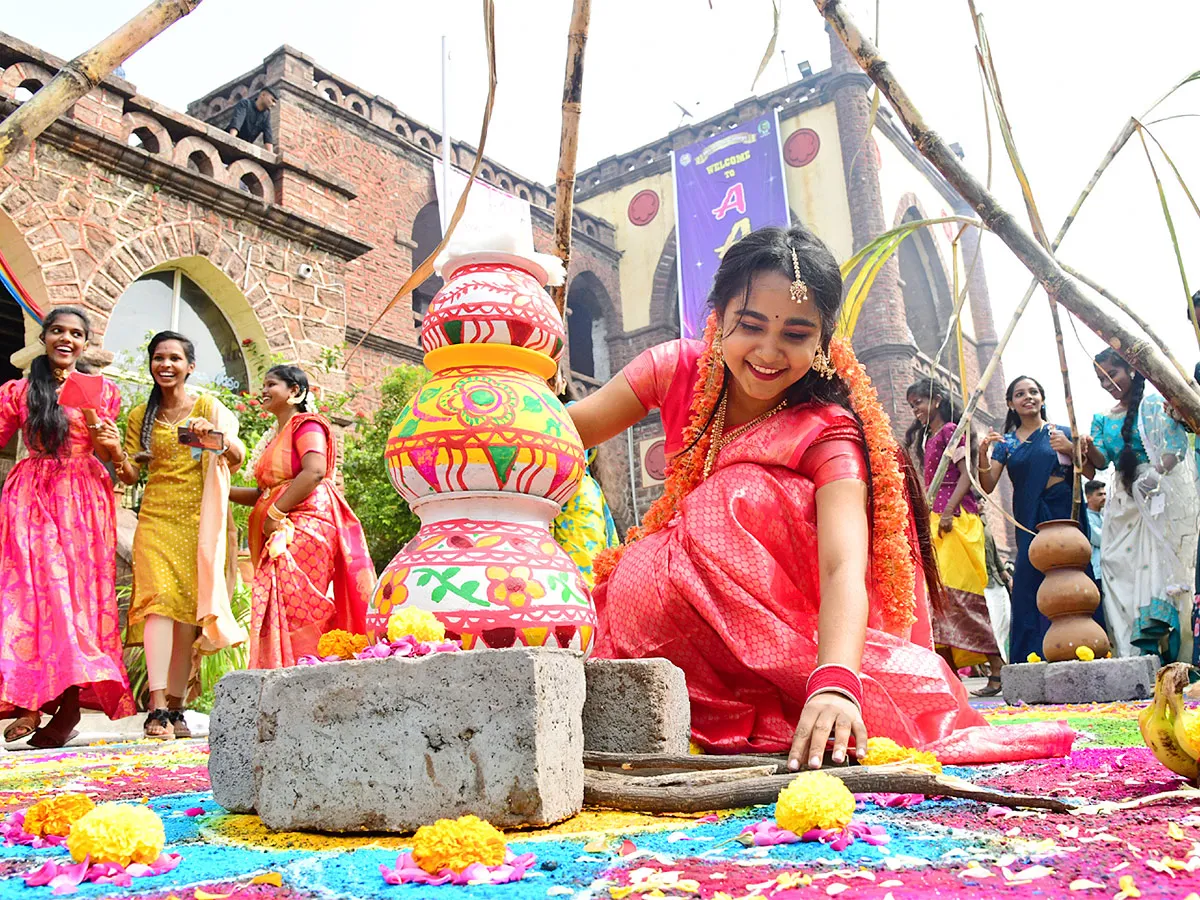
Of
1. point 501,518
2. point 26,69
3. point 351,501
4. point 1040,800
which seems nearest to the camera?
point 1040,800

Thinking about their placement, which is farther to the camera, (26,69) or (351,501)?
(351,501)

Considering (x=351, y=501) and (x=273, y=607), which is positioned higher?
(x=351, y=501)

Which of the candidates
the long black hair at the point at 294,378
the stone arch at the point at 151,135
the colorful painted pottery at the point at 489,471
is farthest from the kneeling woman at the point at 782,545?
the stone arch at the point at 151,135

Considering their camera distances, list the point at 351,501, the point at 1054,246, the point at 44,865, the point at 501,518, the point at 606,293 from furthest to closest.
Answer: the point at 606,293 → the point at 351,501 → the point at 501,518 → the point at 44,865 → the point at 1054,246

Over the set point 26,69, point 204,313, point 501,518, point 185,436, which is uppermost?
point 26,69

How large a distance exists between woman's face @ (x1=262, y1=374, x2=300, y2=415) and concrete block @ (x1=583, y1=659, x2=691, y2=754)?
288cm

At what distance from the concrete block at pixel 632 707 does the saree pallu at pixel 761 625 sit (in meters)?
0.28

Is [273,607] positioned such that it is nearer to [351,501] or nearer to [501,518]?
[501,518]

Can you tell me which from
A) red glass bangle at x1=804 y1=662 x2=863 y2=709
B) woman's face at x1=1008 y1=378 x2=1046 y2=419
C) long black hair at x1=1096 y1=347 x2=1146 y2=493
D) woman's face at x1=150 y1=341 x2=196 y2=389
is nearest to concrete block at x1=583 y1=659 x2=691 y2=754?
red glass bangle at x1=804 y1=662 x2=863 y2=709

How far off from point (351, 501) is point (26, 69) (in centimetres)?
546

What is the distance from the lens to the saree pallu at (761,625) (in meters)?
1.89

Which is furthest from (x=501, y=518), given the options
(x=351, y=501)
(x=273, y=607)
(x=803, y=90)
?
(x=803, y=90)

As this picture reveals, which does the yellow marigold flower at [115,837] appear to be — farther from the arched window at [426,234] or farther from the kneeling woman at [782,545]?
the arched window at [426,234]

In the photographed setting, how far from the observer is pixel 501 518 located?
1.63 meters
